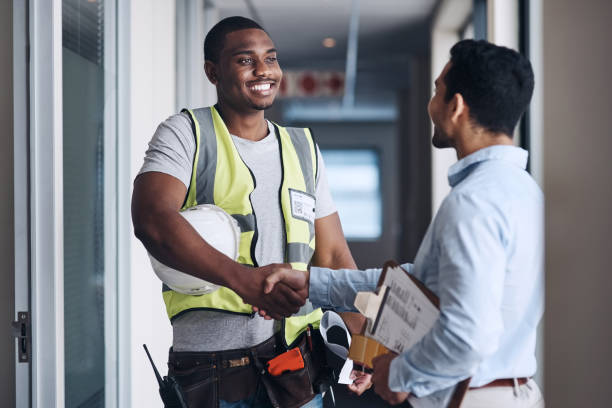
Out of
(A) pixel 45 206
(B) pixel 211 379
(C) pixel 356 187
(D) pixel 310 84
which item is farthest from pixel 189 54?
(C) pixel 356 187

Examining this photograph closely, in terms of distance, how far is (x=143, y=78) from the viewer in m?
3.03

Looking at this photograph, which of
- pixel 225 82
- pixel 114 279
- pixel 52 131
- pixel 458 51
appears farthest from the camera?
pixel 114 279

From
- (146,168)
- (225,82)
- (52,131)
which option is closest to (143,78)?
(52,131)

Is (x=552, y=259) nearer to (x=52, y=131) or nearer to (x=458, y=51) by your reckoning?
(x=458, y=51)

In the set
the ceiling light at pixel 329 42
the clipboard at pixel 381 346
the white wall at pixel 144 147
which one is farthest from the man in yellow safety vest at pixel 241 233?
the ceiling light at pixel 329 42

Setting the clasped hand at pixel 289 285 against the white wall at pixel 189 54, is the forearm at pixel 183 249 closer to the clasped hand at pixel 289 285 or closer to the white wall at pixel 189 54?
the clasped hand at pixel 289 285

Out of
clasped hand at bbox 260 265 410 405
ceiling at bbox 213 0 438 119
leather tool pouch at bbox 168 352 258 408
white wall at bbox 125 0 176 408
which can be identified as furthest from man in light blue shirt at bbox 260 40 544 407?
ceiling at bbox 213 0 438 119

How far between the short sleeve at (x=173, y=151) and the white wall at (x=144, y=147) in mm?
1344

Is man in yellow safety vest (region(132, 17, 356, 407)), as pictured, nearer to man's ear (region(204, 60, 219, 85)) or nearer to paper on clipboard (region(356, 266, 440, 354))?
man's ear (region(204, 60, 219, 85))

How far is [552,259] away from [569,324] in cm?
12

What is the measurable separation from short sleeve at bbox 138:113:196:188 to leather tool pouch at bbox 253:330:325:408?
1.54ft

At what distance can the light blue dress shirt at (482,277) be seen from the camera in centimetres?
107

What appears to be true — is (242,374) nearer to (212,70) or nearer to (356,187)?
(212,70)

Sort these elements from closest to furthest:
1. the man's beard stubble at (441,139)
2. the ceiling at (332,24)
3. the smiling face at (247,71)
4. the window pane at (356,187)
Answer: the man's beard stubble at (441,139), the smiling face at (247,71), the ceiling at (332,24), the window pane at (356,187)
